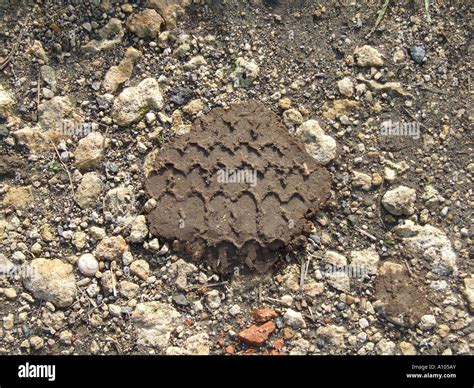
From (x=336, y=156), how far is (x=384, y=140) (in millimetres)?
325

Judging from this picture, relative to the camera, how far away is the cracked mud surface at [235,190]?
319 centimetres

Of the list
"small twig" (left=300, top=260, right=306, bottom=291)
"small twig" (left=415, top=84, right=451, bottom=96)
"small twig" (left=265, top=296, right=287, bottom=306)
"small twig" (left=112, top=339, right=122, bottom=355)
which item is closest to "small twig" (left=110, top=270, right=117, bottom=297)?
"small twig" (left=112, top=339, right=122, bottom=355)

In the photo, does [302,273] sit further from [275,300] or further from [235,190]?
[235,190]

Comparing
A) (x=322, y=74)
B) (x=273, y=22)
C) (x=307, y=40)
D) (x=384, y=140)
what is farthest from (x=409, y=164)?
(x=273, y=22)

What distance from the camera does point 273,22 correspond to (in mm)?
3613

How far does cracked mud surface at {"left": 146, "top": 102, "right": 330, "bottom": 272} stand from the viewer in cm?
319

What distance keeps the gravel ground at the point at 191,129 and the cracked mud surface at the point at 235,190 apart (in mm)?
81

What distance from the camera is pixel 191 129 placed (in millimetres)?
3402

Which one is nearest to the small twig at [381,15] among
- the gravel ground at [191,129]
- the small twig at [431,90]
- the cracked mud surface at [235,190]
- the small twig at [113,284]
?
the gravel ground at [191,129]

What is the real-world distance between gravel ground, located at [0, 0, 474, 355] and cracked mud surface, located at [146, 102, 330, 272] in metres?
0.08

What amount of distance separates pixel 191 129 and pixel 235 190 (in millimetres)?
493

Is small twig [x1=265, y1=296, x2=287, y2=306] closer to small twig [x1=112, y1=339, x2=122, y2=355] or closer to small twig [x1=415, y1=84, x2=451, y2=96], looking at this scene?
small twig [x1=112, y1=339, x2=122, y2=355]

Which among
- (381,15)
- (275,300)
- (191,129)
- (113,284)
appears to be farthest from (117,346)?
(381,15)

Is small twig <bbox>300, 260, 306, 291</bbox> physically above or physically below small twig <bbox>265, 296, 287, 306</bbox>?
above
